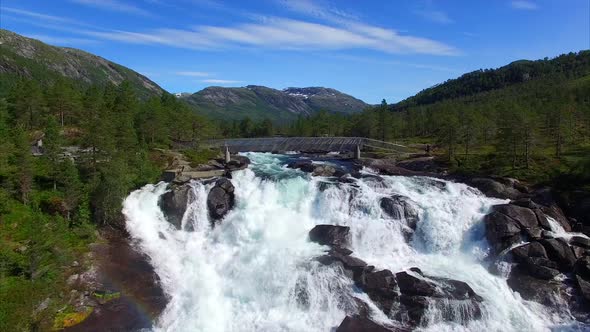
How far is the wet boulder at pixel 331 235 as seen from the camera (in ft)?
141

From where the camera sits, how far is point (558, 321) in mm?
32719

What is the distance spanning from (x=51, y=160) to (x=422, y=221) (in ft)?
151

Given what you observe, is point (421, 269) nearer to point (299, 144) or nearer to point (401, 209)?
point (401, 209)

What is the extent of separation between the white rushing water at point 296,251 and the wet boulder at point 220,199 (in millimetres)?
863

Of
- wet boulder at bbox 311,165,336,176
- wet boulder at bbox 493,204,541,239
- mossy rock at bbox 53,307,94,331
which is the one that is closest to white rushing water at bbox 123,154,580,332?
wet boulder at bbox 493,204,541,239

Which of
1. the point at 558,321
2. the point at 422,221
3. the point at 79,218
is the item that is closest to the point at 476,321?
the point at 558,321

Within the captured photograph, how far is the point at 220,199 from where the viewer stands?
165 feet

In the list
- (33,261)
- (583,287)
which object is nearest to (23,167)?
(33,261)

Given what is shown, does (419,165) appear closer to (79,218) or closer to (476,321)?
(476,321)

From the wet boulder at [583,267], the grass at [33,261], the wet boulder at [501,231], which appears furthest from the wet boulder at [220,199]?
the wet boulder at [583,267]

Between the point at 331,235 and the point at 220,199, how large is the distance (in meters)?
15.7

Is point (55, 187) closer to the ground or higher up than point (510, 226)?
higher up

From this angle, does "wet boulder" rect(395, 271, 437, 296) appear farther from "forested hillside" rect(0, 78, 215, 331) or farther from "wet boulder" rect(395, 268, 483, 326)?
"forested hillside" rect(0, 78, 215, 331)

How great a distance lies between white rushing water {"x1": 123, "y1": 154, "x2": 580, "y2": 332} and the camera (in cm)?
3272
